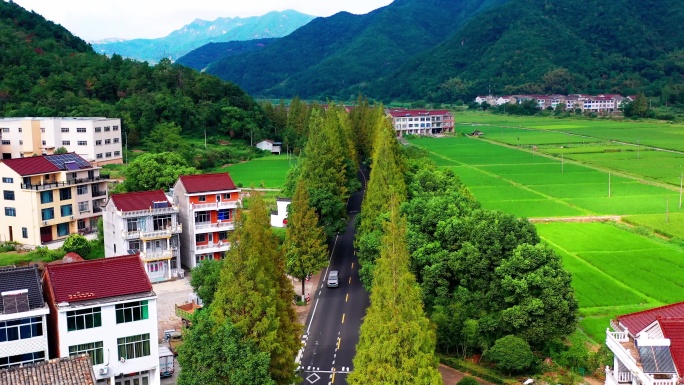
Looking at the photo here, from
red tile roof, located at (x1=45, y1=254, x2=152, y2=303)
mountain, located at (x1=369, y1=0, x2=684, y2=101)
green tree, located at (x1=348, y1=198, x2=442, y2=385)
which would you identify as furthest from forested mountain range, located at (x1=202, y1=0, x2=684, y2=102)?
red tile roof, located at (x1=45, y1=254, x2=152, y2=303)

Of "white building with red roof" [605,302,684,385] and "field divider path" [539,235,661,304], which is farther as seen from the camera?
"field divider path" [539,235,661,304]

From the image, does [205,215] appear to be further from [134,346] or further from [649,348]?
[649,348]

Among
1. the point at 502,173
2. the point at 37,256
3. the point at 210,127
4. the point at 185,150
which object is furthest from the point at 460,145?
the point at 37,256


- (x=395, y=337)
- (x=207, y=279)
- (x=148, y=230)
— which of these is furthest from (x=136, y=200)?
(x=395, y=337)

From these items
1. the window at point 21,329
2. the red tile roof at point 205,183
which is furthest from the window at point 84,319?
the red tile roof at point 205,183

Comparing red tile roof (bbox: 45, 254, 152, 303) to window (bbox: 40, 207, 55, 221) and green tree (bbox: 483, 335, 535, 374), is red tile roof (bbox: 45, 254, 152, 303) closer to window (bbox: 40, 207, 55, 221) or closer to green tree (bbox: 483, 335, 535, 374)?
green tree (bbox: 483, 335, 535, 374)

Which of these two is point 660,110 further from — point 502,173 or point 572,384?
point 572,384
